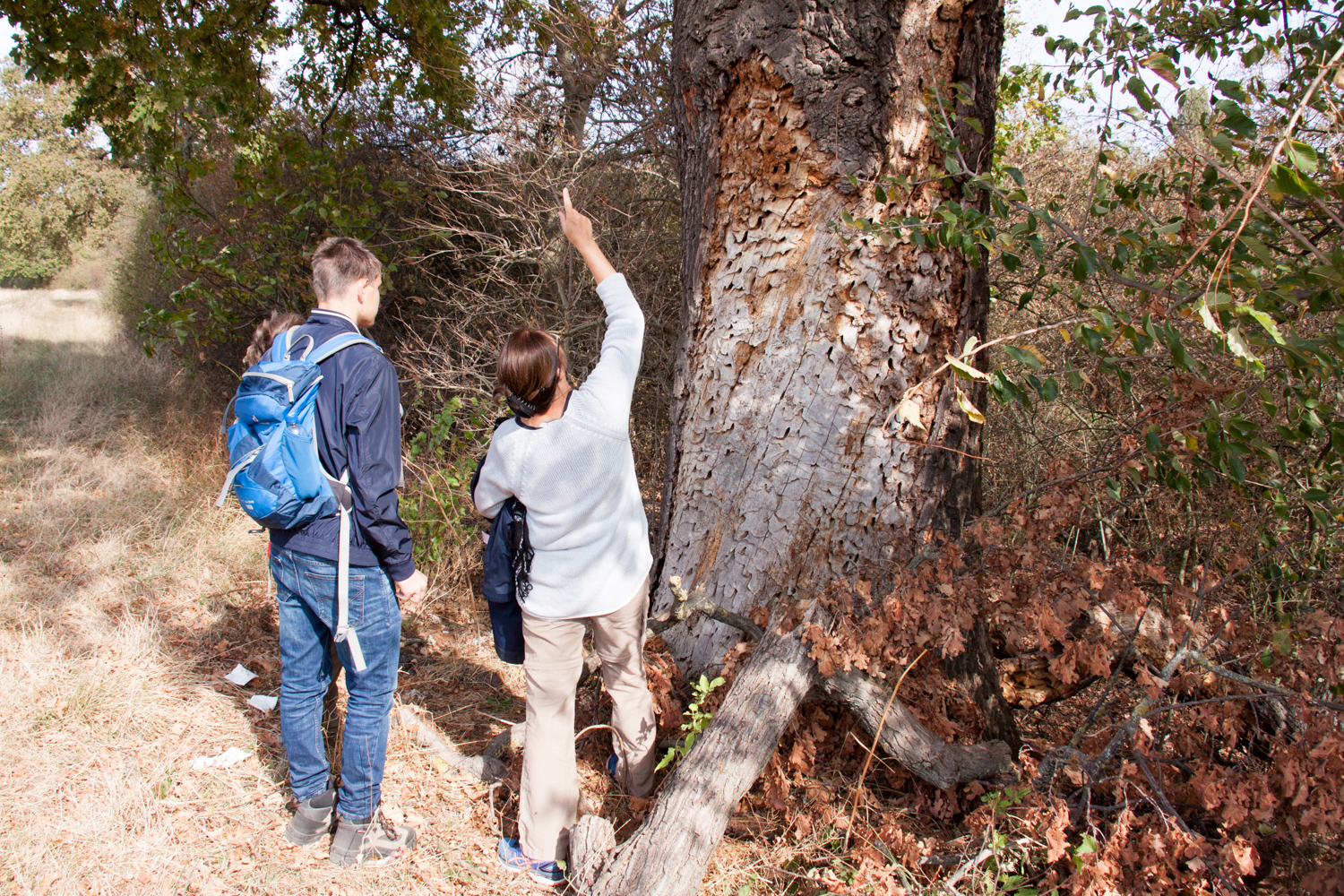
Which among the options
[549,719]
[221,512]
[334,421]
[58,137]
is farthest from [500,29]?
[58,137]

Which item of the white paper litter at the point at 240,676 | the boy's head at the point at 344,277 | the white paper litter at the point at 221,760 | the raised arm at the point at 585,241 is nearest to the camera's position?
the raised arm at the point at 585,241

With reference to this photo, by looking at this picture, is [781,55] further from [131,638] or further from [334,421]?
[131,638]

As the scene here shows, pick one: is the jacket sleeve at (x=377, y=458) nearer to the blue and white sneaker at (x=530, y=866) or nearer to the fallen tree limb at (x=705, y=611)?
the fallen tree limb at (x=705, y=611)

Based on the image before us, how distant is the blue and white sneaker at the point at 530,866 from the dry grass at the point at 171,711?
0.15 feet

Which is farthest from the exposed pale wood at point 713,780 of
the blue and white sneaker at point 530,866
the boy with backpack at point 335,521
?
the boy with backpack at point 335,521

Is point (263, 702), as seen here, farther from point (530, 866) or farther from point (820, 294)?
point (820, 294)

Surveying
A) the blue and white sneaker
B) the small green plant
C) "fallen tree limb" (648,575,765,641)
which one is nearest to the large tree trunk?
"fallen tree limb" (648,575,765,641)

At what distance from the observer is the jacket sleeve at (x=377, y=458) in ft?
7.62

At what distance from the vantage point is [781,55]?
275cm

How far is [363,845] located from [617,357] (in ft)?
6.28

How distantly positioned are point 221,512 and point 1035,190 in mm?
6288

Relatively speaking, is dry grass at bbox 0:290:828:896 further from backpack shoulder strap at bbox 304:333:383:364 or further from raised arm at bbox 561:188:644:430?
backpack shoulder strap at bbox 304:333:383:364

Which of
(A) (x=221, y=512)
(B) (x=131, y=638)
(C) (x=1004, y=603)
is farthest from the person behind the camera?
(A) (x=221, y=512)

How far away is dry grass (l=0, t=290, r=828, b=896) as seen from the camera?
2.53 meters
